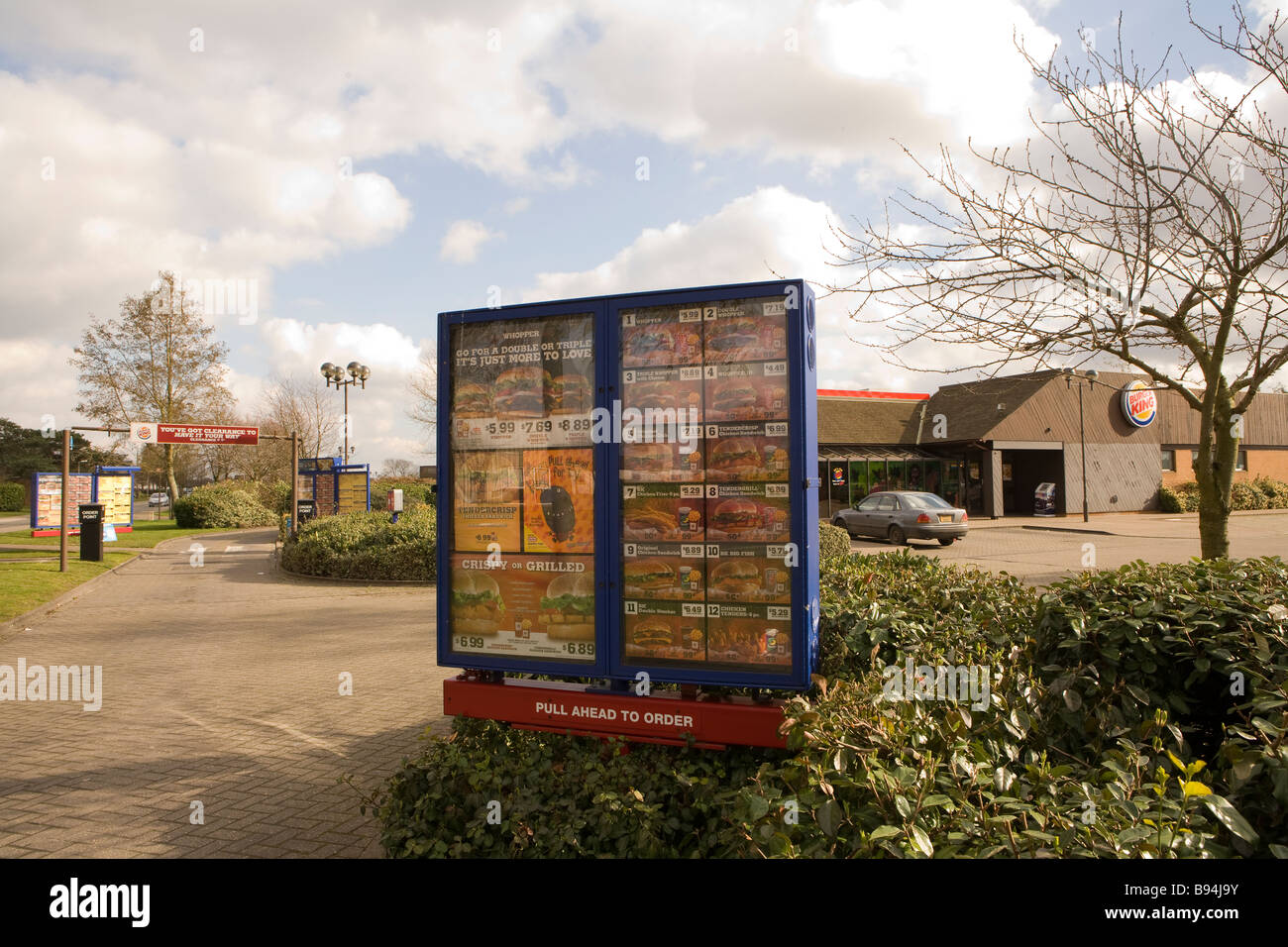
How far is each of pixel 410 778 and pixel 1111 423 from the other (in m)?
40.4

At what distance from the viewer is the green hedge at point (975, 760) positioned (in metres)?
2.37

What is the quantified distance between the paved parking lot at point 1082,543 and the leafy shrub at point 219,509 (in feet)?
88.7

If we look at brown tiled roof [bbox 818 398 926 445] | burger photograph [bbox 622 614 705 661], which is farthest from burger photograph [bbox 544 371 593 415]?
brown tiled roof [bbox 818 398 926 445]

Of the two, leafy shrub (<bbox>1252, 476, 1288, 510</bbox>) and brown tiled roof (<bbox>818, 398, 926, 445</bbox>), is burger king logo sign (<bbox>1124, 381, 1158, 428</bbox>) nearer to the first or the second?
leafy shrub (<bbox>1252, 476, 1288, 510</bbox>)

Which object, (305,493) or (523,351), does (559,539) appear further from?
(305,493)

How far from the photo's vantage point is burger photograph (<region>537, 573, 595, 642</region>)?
14.3ft

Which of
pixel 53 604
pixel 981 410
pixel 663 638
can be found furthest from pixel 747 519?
pixel 981 410

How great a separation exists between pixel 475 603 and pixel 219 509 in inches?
1393

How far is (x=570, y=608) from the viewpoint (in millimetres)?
4406

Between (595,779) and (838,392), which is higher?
(838,392)

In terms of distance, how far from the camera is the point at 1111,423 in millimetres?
37062

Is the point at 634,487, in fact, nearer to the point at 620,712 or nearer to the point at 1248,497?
the point at 620,712

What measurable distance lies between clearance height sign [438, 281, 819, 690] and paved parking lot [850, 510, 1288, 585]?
39.4ft
